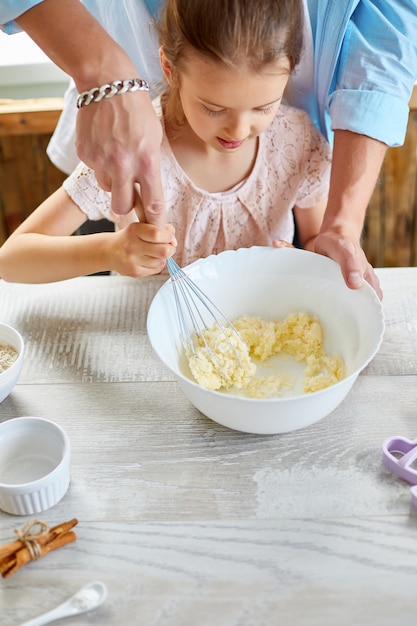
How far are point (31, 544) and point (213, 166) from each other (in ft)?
2.58

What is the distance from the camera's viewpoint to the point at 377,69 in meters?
1.17

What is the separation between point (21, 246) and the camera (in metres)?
1.20

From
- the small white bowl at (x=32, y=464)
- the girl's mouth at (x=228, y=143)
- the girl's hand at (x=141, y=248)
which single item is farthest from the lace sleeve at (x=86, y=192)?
the small white bowl at (x=32, y=464)

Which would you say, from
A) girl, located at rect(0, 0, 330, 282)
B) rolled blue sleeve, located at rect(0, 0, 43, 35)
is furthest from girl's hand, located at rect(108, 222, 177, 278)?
rolled blue sleeve, located at rect(0, 0, 43, 35)

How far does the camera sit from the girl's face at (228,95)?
98 centimetres

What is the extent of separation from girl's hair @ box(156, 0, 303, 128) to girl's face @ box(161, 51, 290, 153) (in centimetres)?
1

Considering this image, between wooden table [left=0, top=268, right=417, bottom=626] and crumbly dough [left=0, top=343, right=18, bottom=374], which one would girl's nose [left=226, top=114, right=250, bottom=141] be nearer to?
wooden table [left=0, top=268, right=417, bottom=626]

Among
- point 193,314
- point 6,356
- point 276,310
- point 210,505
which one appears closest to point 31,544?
point 210,505

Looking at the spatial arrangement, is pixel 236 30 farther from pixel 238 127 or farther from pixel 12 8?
pixel 12 8

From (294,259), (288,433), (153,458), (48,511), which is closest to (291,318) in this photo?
(294,259)

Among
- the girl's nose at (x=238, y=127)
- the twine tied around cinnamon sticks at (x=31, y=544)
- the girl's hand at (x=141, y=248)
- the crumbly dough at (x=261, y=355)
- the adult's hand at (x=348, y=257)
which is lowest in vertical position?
the crumbly dough at (x=261, y=355)

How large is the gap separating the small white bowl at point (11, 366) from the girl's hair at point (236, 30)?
483 mm

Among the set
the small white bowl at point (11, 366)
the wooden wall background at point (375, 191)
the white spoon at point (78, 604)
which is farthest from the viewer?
the wooden wall background at point (375, 191)

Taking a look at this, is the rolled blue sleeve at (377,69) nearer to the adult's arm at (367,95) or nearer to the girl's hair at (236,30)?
the adult's arm at (367,95)
